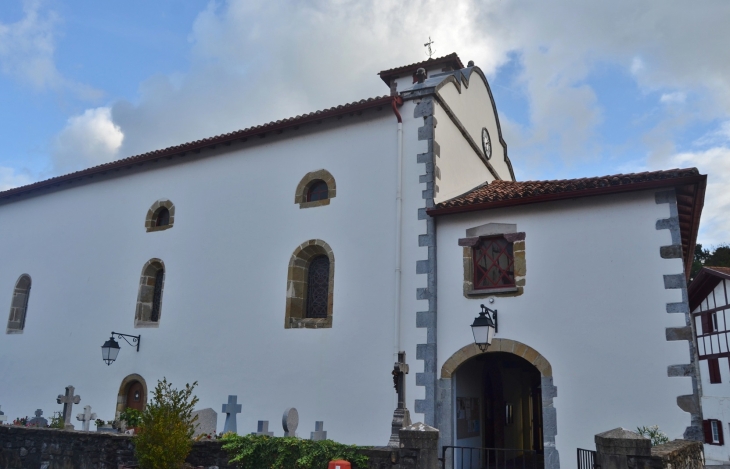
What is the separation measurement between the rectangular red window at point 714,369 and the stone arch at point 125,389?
16.4m

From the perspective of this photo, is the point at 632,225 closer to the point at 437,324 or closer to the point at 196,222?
the point at 437,324

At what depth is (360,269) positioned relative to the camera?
11.2 m

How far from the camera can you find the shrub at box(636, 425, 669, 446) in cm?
821

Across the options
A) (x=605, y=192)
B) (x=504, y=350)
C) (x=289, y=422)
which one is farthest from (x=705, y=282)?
(x=289, y=422)

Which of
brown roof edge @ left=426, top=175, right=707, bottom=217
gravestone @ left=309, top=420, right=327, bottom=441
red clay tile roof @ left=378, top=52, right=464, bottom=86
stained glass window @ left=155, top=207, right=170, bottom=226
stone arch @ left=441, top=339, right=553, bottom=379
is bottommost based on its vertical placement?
gravestone @ left=309, top=420, right=327, bottom=441

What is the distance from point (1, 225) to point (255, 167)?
9.74m

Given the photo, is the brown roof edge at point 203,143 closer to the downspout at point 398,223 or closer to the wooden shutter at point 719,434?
the downspout at point 398,223

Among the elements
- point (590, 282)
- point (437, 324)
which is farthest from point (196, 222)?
point (590, 282)

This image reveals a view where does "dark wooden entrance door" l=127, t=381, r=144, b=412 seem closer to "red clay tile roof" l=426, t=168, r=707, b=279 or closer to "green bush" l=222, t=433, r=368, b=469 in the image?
"green bush" l=222, t=433, r=368, b=469

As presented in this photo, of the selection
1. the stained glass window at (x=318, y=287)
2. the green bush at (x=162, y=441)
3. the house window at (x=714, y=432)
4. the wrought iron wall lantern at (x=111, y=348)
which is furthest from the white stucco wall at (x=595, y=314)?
the house window at (x=714, y=432)

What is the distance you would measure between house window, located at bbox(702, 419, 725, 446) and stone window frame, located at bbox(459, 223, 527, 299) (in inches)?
516

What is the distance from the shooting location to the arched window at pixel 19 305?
52.9ft

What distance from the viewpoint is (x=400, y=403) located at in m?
9.00

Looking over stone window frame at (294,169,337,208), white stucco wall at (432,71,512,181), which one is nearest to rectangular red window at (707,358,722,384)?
white stucco wall at (432,71,512,181)
